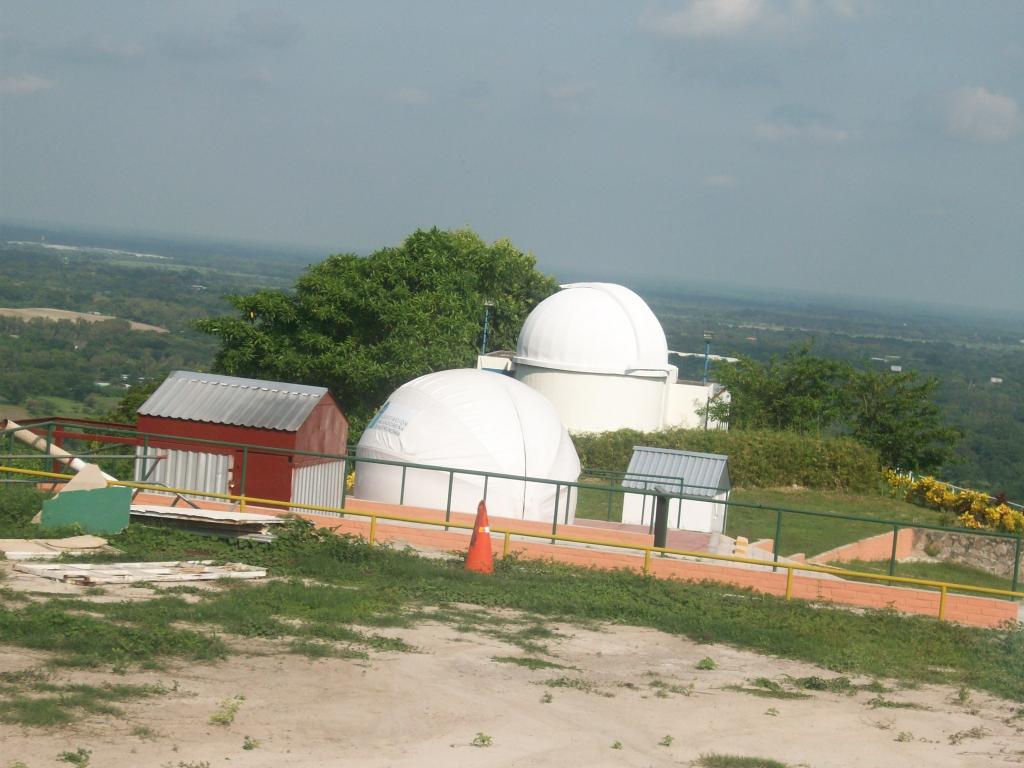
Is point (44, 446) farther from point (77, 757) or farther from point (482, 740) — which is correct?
point (482, 740)

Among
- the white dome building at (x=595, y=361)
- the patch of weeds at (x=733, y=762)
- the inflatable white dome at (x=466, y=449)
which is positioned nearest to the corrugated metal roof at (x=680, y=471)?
the inflatable white dome at (x=466, y=449)

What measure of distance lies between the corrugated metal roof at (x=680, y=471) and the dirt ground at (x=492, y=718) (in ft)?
42.0

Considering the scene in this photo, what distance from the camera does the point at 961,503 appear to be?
33.6 m

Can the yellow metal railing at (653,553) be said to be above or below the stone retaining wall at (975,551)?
above

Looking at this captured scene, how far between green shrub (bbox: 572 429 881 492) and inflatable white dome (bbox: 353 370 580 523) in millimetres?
10990

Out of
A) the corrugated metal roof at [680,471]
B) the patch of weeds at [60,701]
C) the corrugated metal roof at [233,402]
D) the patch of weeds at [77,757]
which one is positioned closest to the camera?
the patch of weeds at [77,757]

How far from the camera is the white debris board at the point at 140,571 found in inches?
531

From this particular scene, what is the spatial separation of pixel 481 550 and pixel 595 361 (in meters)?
21.6

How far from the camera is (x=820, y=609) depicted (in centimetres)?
1588

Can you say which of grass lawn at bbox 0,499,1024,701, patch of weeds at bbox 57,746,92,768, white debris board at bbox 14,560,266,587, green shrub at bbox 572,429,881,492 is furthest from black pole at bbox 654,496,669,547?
green shrub at bbox 572,429,881,492

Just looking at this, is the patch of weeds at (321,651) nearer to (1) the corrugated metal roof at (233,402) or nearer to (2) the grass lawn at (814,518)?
(1) the corrugated metal roof at (233,402)

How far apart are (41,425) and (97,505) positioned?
460 cm

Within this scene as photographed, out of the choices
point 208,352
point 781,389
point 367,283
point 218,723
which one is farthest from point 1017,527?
point 208,352

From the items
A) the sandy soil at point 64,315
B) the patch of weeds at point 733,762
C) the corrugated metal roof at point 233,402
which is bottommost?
the sandy soil at point 64,315
